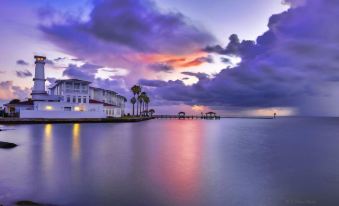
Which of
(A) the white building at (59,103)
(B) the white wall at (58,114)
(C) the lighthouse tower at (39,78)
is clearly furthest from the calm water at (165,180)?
(C) the lighthouse tower at (39,78)

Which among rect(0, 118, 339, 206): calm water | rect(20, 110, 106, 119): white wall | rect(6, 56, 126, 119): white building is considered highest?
rect(6, 56, 126, 119): white building

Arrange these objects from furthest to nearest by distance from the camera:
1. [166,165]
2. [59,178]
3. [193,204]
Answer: [166,165] → [59,178] → [193,204]

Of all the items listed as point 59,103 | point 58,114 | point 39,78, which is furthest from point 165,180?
point 39,78

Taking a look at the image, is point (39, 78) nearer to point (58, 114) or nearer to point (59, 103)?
point (59, 103)

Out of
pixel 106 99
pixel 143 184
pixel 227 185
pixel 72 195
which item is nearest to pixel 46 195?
pixel 72 195

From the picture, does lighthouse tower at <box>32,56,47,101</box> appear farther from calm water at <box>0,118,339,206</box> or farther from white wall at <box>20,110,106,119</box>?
calm water at <box>0,118,339,206</box>

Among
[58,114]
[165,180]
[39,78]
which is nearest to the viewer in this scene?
[165,180]

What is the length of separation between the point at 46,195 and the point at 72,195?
1163 mm

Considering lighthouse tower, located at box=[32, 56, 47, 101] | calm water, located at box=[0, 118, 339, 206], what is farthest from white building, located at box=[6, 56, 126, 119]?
calm water, located at box=[0, 118, 339, 206]

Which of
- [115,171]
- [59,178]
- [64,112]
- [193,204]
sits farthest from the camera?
[64,112]

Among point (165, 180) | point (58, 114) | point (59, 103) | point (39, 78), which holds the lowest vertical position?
point (165, 180)

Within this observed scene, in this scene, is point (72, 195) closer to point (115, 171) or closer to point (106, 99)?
point (115, 171)

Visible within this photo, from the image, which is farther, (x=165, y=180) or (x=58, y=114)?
(x=58, y=114)

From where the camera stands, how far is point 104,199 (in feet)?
41.8
